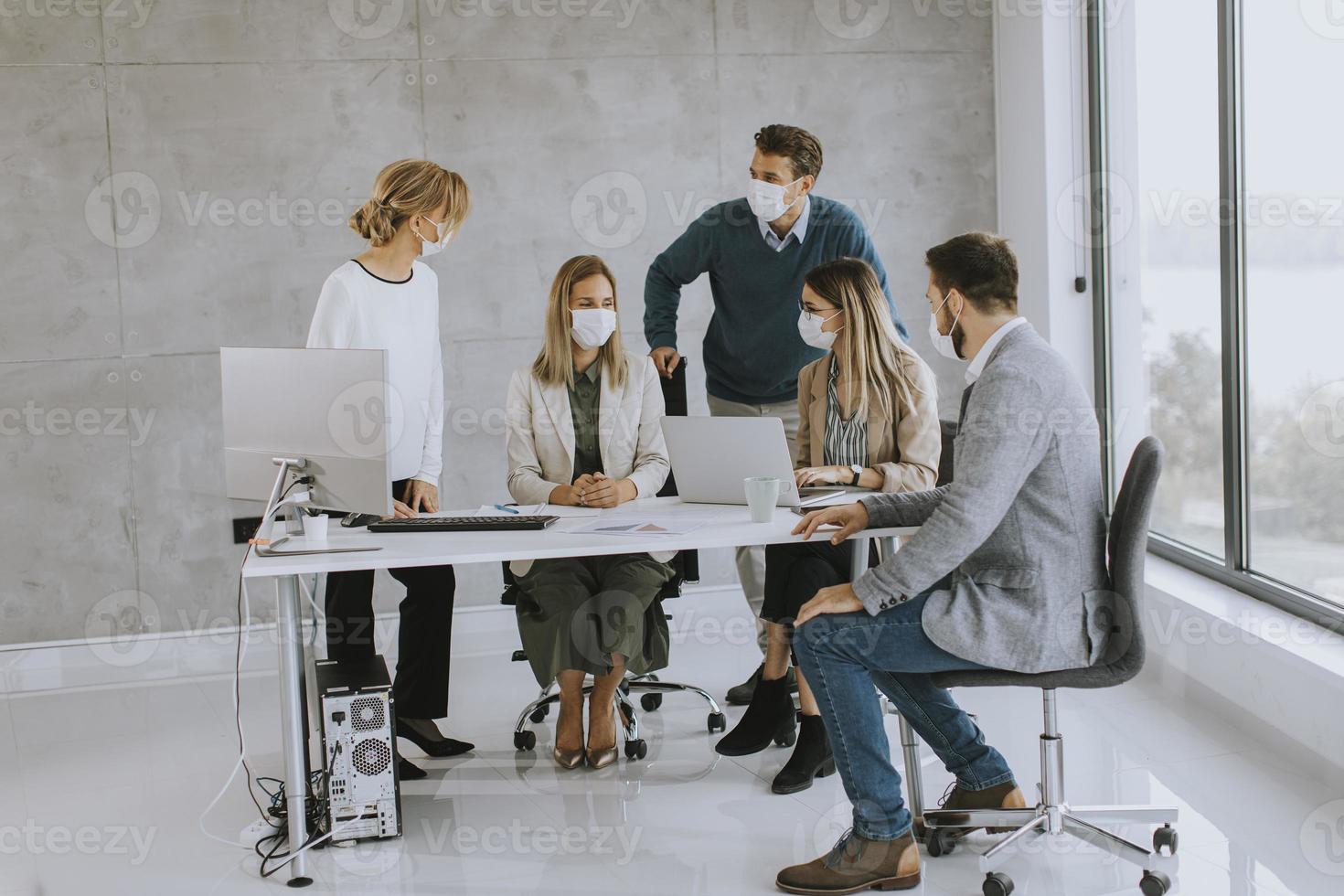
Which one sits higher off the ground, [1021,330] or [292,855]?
[1021,330]

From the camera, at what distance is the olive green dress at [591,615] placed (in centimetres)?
328

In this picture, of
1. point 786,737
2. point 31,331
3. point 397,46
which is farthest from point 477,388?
point 786,737

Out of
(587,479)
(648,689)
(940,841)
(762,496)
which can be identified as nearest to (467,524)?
(587,479)

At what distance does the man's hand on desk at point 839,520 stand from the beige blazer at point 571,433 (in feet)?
2.54

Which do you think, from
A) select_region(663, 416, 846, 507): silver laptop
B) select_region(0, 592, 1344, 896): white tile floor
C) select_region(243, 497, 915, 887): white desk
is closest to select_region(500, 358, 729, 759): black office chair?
select_region(0, 592, 1344, 896): white tile floor

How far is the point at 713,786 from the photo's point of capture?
3.27 meters

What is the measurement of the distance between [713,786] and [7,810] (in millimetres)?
1875

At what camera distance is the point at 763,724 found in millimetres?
3492

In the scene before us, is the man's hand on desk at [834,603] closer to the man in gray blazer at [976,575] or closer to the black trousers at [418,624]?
the man in gray blazer at [976,575]

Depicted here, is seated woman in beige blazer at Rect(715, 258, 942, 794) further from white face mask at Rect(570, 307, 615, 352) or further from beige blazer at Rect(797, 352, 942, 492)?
white face mask at Rect(570, 307, 615, 352)

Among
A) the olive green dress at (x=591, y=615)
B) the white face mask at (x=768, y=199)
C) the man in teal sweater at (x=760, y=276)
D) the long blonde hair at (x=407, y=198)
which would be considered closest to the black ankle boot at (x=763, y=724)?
the olive green dress at (x=591, y=615)

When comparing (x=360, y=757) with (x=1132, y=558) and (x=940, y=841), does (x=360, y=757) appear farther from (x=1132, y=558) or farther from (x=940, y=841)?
(x=1132, y=558)

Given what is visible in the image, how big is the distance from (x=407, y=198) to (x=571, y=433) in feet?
2.56

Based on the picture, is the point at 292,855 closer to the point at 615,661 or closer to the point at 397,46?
the point at 615,661
